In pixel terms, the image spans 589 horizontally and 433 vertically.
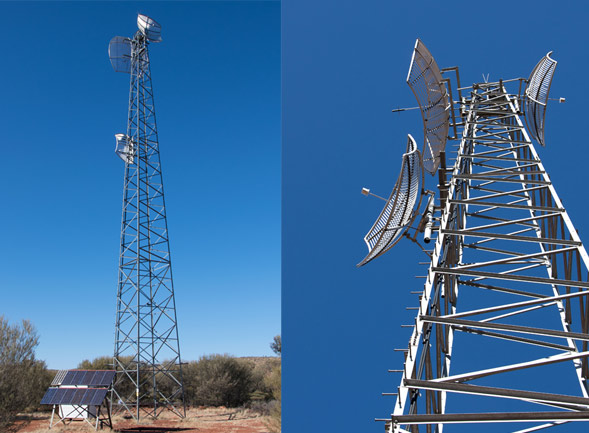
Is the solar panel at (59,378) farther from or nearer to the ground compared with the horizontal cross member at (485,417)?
farther from the ground

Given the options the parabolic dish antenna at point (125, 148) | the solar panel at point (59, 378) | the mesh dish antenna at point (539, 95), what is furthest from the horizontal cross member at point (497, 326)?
the parabolic dish antenna at point (125, 148)

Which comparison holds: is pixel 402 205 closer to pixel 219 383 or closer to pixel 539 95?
pixel 539 95

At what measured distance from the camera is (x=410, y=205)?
18.2 feet

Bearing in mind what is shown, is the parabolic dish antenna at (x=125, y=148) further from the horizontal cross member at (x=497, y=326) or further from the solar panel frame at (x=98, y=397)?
the horizontal cross member at (x=497, y=326)

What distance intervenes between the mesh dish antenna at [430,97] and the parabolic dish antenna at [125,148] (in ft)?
53.5

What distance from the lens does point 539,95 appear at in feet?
24.7

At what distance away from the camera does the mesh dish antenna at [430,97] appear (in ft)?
20.4

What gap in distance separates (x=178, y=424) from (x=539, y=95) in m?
16.7

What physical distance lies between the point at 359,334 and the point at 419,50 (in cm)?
832

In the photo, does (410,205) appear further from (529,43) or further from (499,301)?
(529,43)

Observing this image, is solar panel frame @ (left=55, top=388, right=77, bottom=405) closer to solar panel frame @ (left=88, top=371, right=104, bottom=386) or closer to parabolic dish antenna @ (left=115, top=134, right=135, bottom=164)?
solar panel frame @ (left=88, top=371, right=104, bottom=386)

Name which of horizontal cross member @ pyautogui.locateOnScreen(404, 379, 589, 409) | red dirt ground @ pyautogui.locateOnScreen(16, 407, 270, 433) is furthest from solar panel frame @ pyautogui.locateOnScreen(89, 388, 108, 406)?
horizontal cross member @ pyautogui.locateOnScreen(404, 379, 589, 409)

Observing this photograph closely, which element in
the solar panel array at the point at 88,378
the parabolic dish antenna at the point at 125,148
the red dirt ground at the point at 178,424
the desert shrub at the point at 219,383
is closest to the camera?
the solar panel array at the point at 88,378

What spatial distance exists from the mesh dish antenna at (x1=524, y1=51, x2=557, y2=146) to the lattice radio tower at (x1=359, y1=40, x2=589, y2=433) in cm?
2
